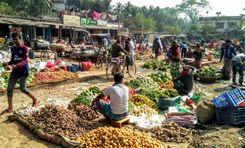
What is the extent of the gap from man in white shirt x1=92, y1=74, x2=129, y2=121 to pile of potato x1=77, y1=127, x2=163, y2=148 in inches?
32.0

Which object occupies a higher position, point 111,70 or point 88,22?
point 88,22

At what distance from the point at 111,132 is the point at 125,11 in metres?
67.0

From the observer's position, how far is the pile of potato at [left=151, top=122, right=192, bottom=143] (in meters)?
6.65

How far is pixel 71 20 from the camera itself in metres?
36.5

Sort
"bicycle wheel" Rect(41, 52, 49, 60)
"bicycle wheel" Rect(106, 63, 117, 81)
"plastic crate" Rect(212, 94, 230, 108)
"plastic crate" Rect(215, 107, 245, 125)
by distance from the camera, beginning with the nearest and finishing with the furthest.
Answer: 1. "plastic crate" Rect(215, 107, 245, 125)
2. "plastic crate" Rect(212, 94, 230, 108)
3. "bicycle wheel" Rect(106, 63, 117, 81)
4. "bicycle wheel" Rect(41, 52, 49, 60)

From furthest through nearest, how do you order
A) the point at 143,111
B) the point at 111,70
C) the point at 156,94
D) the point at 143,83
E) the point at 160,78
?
the point at 111,70 → the point at 160,78 → the point at 143,83 → the point at 156,94 → the point at 143,111

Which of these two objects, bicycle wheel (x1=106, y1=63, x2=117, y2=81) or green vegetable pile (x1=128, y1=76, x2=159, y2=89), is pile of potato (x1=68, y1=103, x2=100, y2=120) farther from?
bicycle wheel (x1=106, y1=63, x2=117, y2=81)

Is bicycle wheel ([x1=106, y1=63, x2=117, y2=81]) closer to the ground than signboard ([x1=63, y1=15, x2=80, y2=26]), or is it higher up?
closer to the ground

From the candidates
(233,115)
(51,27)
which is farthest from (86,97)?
(51,27)

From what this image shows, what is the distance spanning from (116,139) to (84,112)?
73.4 inches

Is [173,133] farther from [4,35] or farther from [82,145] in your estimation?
[4,35]

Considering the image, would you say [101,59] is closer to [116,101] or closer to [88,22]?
[116,101]

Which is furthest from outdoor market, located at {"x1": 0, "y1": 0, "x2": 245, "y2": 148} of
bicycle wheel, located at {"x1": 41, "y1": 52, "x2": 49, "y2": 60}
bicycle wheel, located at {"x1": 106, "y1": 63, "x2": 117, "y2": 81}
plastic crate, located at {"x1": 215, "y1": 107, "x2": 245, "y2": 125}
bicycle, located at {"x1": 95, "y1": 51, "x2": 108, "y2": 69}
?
bicycle wheel, located at {"x1": 41, "y1": 52, "x2": 49, "y2": 60}

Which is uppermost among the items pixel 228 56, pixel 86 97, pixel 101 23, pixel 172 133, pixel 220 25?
pixel 220 25
